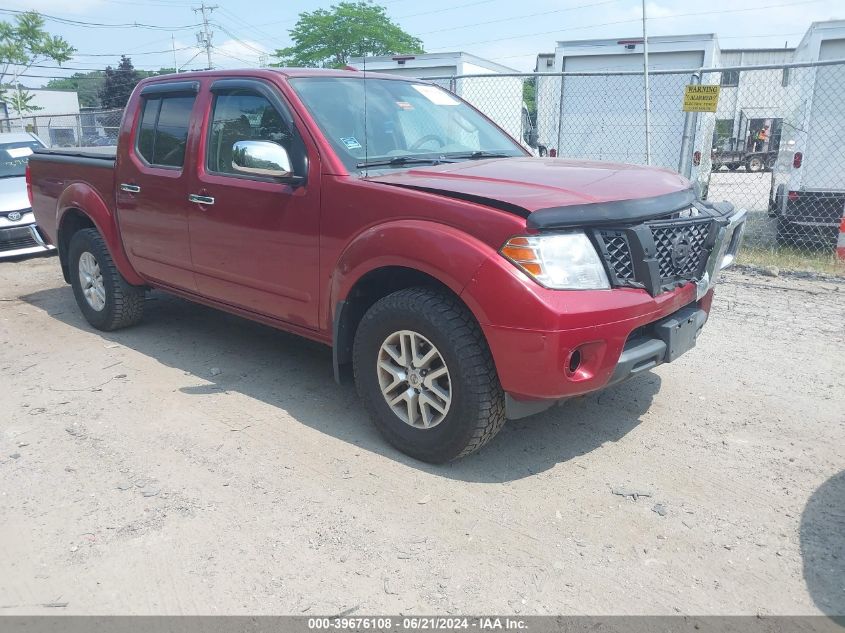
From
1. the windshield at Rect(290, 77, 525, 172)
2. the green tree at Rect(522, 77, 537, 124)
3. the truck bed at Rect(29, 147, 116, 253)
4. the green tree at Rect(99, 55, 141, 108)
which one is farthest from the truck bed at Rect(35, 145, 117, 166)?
the green tree at Rect(99, 55, 141, 108)

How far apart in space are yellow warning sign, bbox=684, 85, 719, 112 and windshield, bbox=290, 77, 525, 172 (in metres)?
3.76

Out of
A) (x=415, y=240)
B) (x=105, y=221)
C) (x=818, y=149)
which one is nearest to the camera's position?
(x=415, y=240)

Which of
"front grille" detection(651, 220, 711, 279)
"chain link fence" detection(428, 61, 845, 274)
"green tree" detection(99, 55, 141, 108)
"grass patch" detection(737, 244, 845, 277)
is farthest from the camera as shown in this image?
"green tree" detection(99, 55, 141, 108)

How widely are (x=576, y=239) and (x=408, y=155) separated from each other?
144 cm

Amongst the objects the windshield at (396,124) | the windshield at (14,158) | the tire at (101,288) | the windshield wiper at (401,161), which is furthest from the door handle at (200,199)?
the windshield at (14,158)

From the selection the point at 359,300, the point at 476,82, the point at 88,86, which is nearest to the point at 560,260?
the point at 359,300

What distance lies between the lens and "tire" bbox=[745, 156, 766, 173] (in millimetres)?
26906

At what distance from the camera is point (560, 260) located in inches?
121

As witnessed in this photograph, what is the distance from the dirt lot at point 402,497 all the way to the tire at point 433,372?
0.59ft

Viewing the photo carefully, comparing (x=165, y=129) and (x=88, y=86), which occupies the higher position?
(x=88, y=86)

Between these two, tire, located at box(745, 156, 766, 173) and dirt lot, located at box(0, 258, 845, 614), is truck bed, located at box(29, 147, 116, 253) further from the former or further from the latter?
tire, located at box(745, 156, 766, 173)

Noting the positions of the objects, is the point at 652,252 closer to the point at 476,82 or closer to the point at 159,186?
the point at 159,186

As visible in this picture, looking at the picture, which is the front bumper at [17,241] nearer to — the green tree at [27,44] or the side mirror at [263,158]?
the side mirror at [263,158]

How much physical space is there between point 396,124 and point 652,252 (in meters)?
1.87
